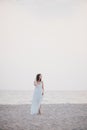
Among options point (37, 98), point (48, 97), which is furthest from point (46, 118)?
point (48, 97)

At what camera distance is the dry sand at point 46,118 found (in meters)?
5.20

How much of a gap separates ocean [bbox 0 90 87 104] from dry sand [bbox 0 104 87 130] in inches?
30.7

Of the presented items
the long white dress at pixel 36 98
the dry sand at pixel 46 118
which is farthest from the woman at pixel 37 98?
the dry sand at pixel 46 118

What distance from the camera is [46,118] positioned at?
5902mm

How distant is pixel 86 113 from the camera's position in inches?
255

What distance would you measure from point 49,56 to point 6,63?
1.95 m

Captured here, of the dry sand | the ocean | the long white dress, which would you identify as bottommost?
the ocean

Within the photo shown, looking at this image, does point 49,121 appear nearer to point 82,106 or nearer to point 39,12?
point 82,106

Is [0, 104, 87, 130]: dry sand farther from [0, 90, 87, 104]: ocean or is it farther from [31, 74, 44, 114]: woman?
[0, 90, 87, 104]: ocean

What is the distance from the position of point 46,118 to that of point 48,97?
3055mm

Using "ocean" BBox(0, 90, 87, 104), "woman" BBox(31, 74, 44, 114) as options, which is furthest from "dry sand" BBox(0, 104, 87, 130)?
"ocean" BBox(0, 90, 87, 104)

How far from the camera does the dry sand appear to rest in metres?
5.20

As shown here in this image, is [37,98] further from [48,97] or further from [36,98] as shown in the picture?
[48,97]

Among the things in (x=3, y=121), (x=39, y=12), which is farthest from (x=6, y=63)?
(x=3, y=121)
